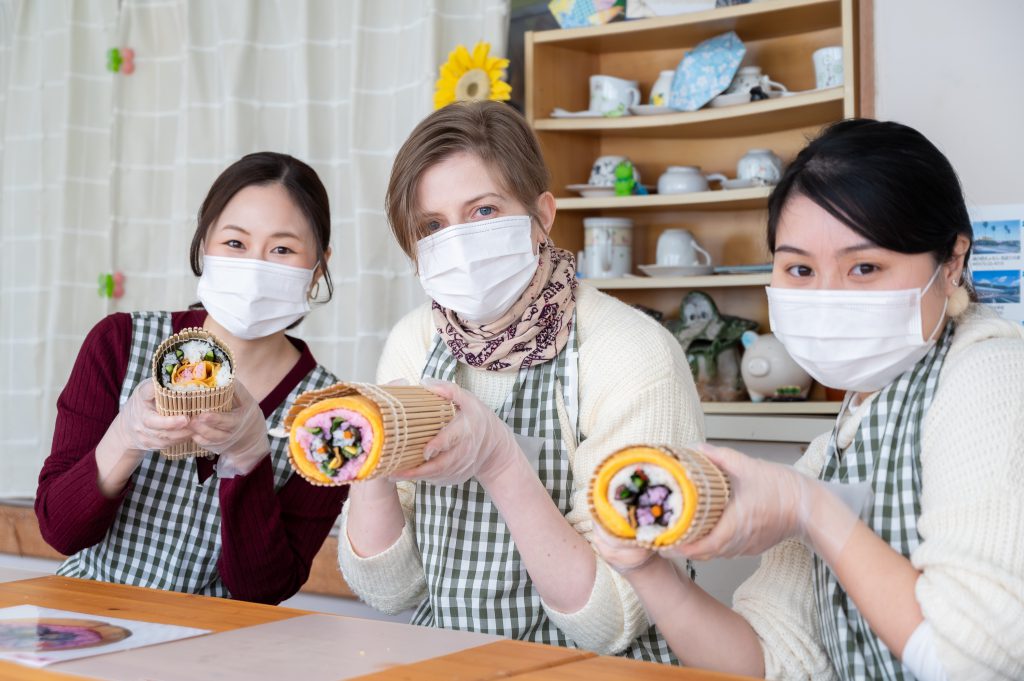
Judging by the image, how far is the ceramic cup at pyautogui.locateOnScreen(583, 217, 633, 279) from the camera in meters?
3.04

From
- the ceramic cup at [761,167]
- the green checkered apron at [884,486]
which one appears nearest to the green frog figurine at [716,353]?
the ceramic cup at [761,167]

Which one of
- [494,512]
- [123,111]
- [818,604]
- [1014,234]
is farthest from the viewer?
[123,111]

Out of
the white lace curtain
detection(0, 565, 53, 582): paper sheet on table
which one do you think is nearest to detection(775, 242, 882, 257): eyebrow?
detection(0, 565, 53, 582): paper sheet on table

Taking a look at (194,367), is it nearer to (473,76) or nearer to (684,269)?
(473,76)

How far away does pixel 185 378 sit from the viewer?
166cm

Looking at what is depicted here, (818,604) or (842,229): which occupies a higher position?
(842,229)

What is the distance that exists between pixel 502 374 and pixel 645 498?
0.62m

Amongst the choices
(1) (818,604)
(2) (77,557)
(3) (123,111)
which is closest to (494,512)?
(1) (818,604)

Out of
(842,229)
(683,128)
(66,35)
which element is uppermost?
(66,35)

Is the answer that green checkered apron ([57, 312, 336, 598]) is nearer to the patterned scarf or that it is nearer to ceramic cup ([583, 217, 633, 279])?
the patterned scarf

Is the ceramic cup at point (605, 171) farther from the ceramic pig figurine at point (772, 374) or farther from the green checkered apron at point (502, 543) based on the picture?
the green checkered apron at point (502, 543)

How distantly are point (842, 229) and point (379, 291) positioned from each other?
204cm

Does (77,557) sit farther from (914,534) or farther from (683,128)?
(683,128)

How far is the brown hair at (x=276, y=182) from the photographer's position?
2002 mm
